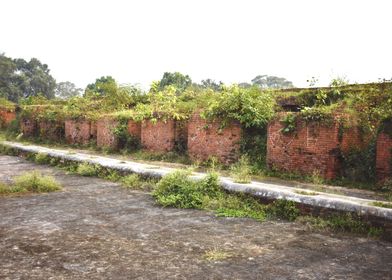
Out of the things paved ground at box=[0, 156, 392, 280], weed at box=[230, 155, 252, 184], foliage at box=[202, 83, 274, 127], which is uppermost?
foliage at box=[202, 83, 274, 127]

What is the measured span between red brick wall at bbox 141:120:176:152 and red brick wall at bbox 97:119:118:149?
1765mm

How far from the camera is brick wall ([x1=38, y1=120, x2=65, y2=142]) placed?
63.9 ft

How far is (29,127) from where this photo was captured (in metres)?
Result: 21.9

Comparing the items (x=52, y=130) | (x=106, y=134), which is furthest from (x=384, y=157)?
(x=52, y=130)

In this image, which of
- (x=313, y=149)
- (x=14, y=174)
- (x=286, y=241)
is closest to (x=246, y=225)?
(x=286, y=241)

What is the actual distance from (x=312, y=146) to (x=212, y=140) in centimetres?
308

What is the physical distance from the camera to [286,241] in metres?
5.11

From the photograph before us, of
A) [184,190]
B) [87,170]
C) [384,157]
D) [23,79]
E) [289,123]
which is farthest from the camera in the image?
[23,79]

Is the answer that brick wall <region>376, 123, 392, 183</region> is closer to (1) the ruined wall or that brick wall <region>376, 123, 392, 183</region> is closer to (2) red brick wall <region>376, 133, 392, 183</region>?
(2) red brick wall <region>376, 133, 392, 183</region>

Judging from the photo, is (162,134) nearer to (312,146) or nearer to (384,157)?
(312,146)

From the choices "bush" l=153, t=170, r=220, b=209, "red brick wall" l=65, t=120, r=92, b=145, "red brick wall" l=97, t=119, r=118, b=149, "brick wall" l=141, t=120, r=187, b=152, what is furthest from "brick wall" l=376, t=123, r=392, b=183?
"red brick wall" l=65, t=120, r=92, b=145

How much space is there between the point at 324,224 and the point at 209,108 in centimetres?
567

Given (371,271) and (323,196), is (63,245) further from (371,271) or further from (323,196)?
(323,196)

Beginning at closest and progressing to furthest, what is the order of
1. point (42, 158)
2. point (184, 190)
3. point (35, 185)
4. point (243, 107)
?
point (184, 190) → point (35, 185) → point (243, 107) → point (42, 158)
